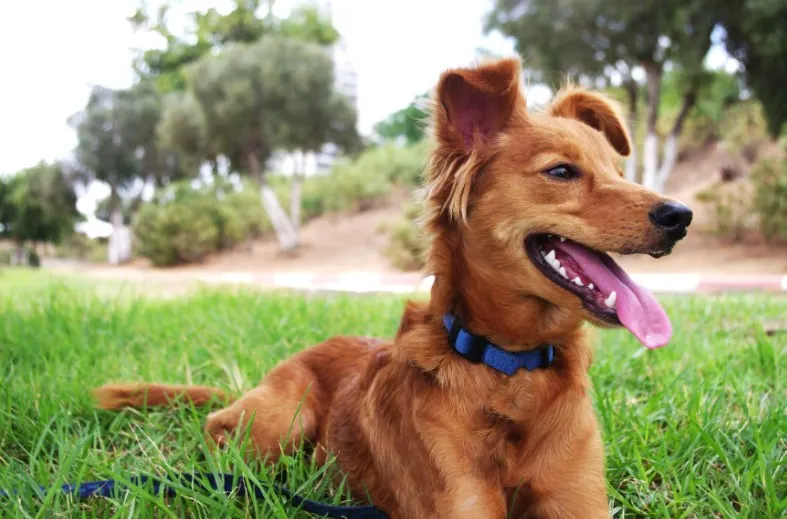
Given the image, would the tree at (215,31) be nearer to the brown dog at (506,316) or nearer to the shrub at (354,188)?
the shrub at (354,188)

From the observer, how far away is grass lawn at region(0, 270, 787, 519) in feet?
6.19

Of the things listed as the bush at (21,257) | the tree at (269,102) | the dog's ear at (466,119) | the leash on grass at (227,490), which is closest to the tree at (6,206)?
the bush at (21,257)

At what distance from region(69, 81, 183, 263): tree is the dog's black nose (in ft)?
95.7

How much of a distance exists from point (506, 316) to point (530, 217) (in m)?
0.30

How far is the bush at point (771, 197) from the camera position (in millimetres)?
12922

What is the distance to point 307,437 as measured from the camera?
230 centimetres

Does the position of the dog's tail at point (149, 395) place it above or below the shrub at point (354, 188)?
below

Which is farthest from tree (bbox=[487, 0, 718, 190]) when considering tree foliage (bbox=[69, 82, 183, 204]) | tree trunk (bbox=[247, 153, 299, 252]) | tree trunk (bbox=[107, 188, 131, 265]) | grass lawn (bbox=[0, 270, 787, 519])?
tree trunk (bbox=[107, 188, 131, 265])

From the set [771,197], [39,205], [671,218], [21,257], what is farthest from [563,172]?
[39,205]

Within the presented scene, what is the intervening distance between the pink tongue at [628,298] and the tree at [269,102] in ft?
62.4

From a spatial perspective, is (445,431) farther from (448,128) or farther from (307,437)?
(448,128)

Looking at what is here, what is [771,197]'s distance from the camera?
13.0 m

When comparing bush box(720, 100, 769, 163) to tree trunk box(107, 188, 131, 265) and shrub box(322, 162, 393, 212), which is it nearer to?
shrub box(322, 162, 393, 212)

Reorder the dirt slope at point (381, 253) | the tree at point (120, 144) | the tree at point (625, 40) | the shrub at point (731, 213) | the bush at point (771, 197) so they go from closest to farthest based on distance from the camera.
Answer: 1. the bush at point (771, 197)
2. the dirt slope at point (381, 253)
3. the shrub at point (731, 213)
4. the tree at point (625, 40)
5. the tree at point (120, 144)
